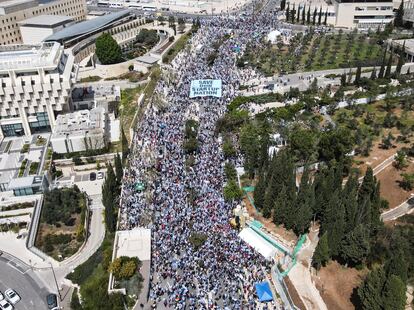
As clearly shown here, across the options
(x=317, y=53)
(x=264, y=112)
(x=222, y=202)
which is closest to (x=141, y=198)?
(x=222, y=202)

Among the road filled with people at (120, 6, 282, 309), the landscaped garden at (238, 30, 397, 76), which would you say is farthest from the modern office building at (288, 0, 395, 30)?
the road filled with people at (120, 6, 282, 309)

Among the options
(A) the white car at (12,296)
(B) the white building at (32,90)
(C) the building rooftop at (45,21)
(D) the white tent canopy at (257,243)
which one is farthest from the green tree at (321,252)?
(C) the building rooftop at (45,21)

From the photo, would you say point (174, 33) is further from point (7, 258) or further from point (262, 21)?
point (7, 258)

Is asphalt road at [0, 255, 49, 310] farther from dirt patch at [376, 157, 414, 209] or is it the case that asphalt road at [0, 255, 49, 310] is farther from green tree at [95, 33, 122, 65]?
green tree at [95, 33, 122, 65]

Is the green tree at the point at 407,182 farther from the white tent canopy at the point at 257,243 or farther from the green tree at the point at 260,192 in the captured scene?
the white tent canopy at the point at 257,243

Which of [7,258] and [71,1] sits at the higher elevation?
[71,1]
